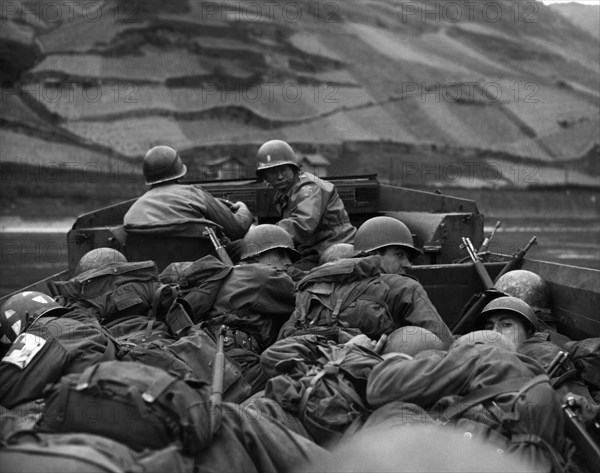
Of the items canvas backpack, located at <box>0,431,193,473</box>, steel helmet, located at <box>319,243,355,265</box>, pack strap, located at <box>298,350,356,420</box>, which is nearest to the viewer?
canvas backpack, located at <box>0,431,193,473</box>

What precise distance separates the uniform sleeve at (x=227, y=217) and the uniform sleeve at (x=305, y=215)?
1.00 feet

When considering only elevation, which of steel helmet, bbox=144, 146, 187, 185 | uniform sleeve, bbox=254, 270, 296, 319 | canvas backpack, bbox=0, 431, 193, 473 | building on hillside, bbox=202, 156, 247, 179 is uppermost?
steel helmet, bbox=144, 146, 187, 185

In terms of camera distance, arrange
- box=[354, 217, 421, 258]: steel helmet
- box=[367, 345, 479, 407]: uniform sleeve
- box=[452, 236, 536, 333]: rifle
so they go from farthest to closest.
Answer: box=[452, 236, 536, 333]: rifle → box=[354, 217, 421, 258]: steel helmet → box=[367, 345, 479, 407]: uniform sleeve

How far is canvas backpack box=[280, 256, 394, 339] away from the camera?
4562mm

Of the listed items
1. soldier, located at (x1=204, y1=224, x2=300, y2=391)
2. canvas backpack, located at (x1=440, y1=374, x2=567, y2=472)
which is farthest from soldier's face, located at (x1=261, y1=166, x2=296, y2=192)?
canvas backpack, located at (x1=440, y1=374, x2=567, y2=472)

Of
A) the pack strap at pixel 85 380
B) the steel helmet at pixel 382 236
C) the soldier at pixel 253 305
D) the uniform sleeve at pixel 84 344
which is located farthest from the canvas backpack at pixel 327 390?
the steel helmet at pixel 382 236

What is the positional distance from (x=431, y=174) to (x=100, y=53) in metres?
12.5

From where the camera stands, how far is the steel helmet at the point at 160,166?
23.2ft

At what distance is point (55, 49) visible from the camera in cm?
3023

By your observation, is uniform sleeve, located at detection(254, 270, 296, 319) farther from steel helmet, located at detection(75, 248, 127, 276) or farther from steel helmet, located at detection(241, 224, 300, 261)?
steel helmet, located at detection(75, 248, 127, 276)

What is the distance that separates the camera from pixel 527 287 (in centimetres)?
598

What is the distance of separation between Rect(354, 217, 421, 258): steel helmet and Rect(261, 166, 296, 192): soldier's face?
7.11ft

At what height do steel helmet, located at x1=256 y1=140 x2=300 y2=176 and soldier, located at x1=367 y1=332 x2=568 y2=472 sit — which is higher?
steel helmet, located at x1=256 y1=140 x2=300 y2=176

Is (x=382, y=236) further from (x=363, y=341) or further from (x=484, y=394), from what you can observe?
(x=484, y=394)
